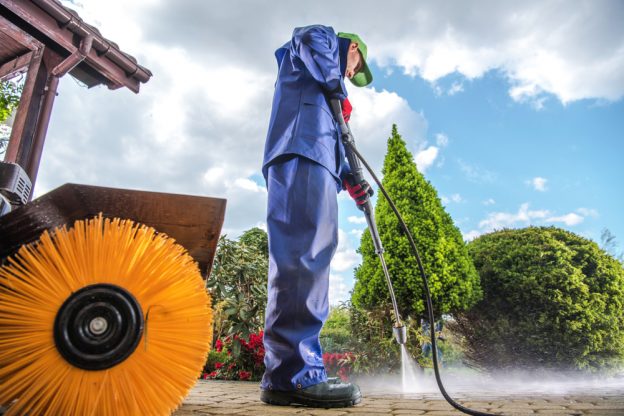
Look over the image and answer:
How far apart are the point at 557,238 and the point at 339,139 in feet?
14.2

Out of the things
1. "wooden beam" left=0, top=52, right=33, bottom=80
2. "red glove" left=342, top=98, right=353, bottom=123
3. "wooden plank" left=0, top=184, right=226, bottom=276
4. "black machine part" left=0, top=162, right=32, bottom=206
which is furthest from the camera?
"wooden beam" left=0, top=52, right=33, bottom=80

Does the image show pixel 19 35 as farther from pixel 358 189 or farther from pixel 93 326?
pixel 93 326

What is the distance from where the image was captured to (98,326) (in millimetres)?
746

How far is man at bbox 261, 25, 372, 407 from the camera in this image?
1802mm

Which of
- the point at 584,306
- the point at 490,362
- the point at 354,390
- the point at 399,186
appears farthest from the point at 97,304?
the point at 584,306

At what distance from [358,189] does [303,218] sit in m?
0.66

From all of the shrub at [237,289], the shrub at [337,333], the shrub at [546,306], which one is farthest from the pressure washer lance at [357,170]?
the shrub at [546,306]

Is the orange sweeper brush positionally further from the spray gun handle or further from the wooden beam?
the wooden beam

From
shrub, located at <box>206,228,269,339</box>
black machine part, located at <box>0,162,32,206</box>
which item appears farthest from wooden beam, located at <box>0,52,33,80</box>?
black machine part, located at <box>0,162,32,206</box>

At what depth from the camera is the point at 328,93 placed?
→ 6.97ft

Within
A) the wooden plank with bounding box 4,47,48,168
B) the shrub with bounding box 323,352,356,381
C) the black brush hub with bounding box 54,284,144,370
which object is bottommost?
the shrub with bounding box 323,352,356,381

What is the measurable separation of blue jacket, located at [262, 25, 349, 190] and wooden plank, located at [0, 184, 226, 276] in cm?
100

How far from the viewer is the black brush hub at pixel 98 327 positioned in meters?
0.73

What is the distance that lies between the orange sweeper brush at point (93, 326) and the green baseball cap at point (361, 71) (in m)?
2.13
